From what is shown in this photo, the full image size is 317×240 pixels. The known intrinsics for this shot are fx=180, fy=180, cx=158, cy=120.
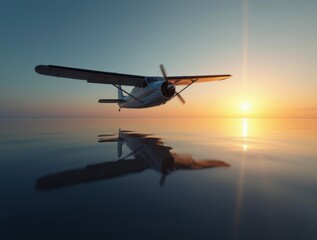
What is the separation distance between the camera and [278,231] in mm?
2562

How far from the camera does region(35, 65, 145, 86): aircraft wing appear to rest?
42.3 feet

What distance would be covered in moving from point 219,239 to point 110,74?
618 inches

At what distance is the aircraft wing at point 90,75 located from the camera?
12.9 m

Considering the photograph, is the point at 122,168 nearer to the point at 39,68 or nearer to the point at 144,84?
the point at 39,68

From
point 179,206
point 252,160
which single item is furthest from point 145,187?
point 252,160

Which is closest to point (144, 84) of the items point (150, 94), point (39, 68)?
point (150, 94)

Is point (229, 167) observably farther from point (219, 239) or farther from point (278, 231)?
point (219, 239)

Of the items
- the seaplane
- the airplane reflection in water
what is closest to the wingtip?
the seaplane

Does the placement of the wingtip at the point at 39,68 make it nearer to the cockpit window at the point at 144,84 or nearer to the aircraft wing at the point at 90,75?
the aircraft wing at the point at 90,75

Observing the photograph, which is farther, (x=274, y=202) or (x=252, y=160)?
(x=252, y=160)

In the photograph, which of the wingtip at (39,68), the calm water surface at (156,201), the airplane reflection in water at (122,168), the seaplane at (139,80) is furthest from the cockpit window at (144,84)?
the calm water surface at (156,201)

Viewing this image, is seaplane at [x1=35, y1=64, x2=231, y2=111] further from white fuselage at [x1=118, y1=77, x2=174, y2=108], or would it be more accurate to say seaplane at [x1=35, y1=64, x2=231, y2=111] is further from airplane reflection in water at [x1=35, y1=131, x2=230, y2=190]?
airplane reflection in water at [x1=35, y1=131, x2=230, y2=190]

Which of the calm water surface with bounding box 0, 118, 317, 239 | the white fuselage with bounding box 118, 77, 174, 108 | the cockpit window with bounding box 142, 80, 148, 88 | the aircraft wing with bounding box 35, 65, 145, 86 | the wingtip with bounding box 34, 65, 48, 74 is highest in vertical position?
the aircraft wing with bounding box 35, 65, 145, 86

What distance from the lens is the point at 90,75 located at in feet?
52.5
